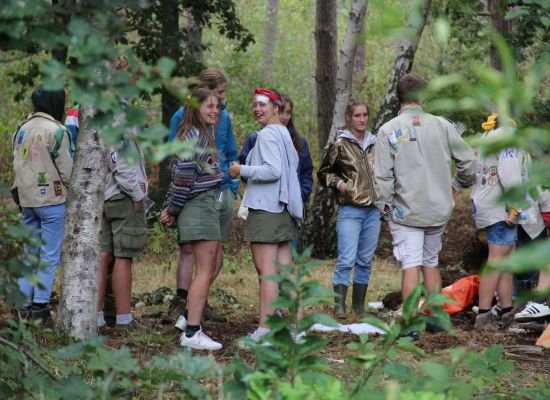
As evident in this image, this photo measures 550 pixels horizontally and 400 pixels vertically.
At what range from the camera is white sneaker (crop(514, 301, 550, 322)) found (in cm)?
838

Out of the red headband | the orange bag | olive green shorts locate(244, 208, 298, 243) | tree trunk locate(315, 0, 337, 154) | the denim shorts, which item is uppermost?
tree trunk locate(315, 0, 337, 154)

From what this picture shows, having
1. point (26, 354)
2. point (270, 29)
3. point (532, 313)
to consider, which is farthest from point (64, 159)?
point (270, 29)

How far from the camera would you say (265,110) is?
713cm

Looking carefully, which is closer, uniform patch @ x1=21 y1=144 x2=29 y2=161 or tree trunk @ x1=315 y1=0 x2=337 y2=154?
uniform patch @ x1=21 y1=144 x2=29 y2=161

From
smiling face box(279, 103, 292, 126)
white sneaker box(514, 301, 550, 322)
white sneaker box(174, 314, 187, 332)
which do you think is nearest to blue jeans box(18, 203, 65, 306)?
white sneaker box(174, 314, 187, 332)

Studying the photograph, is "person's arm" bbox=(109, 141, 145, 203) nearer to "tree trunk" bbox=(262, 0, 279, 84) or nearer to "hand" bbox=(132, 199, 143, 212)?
"hand" bbox=(132, 199, 143, 212)

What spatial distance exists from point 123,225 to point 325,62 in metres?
8.83

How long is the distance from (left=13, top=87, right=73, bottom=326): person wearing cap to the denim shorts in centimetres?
359

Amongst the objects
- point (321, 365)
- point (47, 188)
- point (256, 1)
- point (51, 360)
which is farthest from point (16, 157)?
point (256, 1)

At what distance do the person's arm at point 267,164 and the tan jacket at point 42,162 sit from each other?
138cm

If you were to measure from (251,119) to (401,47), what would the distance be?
8.55 metres

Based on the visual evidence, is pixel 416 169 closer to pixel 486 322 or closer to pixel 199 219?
pixel 486 322

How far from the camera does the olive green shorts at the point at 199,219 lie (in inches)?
268

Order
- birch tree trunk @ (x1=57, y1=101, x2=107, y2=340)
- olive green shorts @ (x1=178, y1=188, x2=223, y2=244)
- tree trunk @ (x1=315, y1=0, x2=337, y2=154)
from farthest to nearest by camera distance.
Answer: tree trunk @ (x1=315, y1=0, x2=337, y2=154) < olive green shorts @ (x1=178, y1=188, x2=223, y2=244) < birch tree trunk @ (x1=57, y1=101, x2=107, y2=340)
